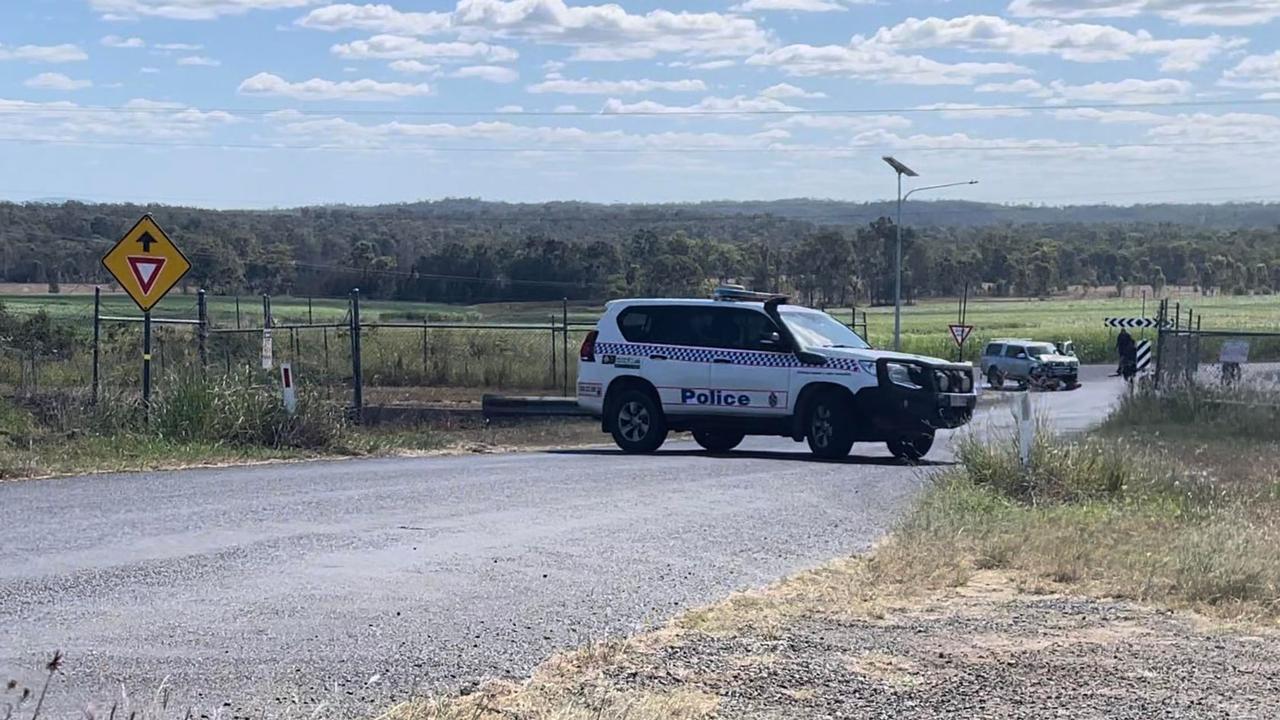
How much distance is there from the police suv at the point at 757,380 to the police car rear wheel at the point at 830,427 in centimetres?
1

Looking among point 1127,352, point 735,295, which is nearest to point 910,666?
point 735,295

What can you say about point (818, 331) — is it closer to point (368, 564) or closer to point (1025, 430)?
point (1025, 430)

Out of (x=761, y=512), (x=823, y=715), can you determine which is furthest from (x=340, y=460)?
(x=823, y=715)

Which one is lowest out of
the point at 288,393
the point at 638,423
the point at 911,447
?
the point at 911,447

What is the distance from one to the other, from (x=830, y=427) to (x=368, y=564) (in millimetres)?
9379

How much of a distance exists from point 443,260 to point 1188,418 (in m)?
43.8

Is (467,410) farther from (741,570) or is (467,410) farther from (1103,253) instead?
(1103,253)

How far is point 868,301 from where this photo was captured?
75.5 m

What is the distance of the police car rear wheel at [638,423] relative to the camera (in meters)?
19.1

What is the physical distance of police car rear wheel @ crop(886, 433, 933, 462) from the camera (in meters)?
18.6

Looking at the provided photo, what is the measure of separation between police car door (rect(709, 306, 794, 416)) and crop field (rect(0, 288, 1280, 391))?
5648 mm

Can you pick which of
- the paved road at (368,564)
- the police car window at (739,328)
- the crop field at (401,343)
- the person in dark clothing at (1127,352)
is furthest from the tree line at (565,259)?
the paved road at (368,564)

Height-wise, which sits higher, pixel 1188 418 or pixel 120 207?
pixel 120 207

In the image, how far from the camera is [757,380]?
1844 cm
